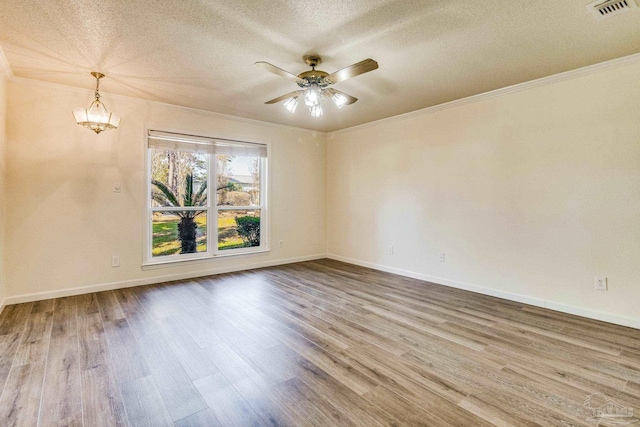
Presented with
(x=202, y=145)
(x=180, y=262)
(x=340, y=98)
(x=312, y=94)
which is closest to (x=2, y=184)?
(x=180, y=262)

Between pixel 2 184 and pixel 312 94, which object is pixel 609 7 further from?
pixel 2 184

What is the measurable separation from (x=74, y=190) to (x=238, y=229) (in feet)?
→ 7.31

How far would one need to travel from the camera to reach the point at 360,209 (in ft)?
17.9

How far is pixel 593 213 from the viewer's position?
9.93 ft

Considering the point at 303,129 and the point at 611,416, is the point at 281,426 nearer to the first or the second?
the point at 611,416

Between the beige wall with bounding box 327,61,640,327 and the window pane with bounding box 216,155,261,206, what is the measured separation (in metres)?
2.05

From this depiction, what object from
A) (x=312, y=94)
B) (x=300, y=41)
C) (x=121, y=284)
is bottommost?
(x=121, y=284)

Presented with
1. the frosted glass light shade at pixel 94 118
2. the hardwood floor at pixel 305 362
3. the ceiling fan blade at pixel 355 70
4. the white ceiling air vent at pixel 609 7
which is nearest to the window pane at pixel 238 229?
the hardwood floor at pixel 305 362

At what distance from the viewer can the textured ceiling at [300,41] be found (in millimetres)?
2100

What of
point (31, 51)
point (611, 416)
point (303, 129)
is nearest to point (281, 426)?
point (611, 416)

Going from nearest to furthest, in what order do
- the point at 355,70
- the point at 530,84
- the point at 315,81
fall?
the point at 355,70, the point at 315,81, the point at 530,84

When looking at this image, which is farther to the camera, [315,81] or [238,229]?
[238,229]

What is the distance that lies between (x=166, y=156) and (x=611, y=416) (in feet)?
16.7

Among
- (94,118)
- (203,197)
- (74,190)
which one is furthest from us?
(203,197)
